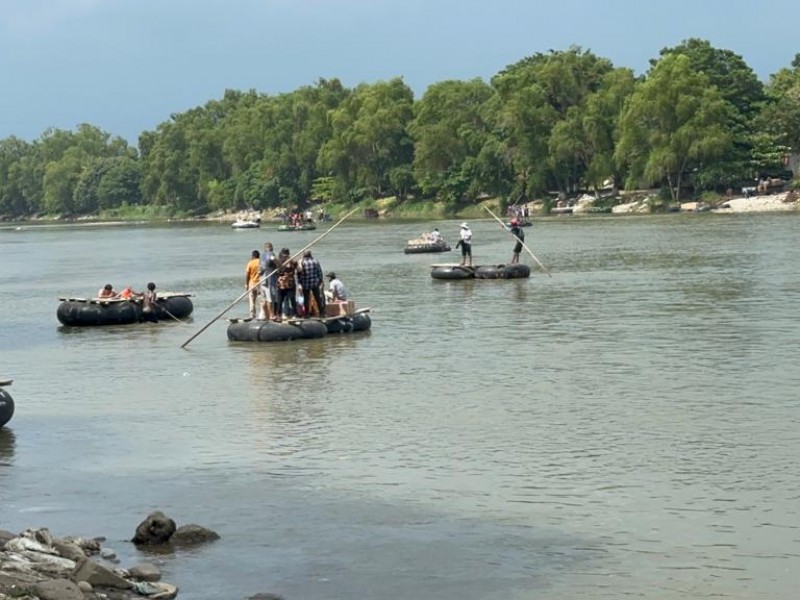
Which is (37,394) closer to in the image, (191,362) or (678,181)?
(191,362)

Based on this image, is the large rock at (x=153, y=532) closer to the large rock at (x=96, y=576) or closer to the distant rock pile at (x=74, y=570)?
the distant rock pile at (x=74, y=570)

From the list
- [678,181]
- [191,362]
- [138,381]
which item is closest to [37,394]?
[138,381]

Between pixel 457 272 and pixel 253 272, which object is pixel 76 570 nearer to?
pixel 253 272

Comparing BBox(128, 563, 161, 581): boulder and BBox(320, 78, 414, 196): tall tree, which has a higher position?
BBox(320, 78, 414, 196): tall tree

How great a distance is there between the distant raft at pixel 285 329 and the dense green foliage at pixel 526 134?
85.1 meters

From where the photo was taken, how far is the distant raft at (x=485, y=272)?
49.7m

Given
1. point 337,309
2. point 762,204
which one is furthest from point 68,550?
point 762,204

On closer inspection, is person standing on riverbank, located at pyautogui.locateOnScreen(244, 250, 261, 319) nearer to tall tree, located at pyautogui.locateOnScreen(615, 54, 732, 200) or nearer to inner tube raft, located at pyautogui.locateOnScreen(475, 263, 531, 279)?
inner tube raft, located at pyautogui.locateOnScreen(475, 263, 531, 279)

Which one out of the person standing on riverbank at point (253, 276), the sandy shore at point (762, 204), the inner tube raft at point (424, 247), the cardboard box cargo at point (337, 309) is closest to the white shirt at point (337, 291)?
the cardboard box cargo at point (337, 309)

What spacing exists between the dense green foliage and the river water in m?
78.7

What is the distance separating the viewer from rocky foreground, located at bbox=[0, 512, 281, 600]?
12352mm

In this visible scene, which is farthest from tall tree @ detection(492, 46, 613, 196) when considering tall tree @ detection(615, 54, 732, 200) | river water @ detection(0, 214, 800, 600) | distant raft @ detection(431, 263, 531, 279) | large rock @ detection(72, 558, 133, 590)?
large rock @ detection(72, 558, 133, 590)

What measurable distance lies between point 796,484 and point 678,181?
106 meters

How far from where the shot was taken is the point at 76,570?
13062 mm
